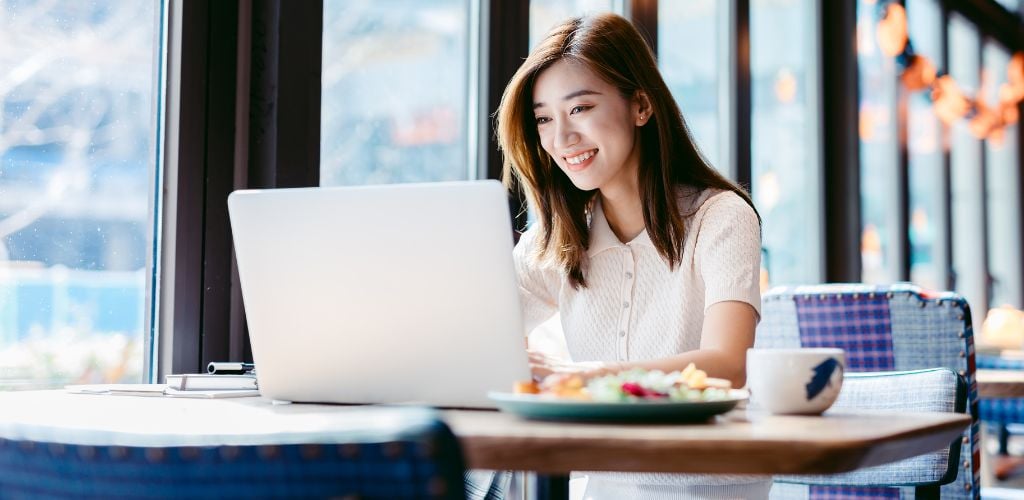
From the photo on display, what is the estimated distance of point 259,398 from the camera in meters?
1.29

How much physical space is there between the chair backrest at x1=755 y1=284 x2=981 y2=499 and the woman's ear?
28.5 inches

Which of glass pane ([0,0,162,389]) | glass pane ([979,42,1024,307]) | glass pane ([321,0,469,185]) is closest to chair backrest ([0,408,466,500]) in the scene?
glass pane ([0,0,162,389])

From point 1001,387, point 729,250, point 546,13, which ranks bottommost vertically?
point 1001,387

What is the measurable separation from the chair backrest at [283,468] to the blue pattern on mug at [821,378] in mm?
570

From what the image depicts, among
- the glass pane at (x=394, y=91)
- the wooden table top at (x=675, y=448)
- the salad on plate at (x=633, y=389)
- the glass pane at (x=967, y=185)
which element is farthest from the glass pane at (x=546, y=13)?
the glass pane at (x=967, y=185)

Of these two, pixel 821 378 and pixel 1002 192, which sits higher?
pixel 1002 192

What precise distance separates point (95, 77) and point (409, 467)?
1.59 metres

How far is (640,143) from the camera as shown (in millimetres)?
1736

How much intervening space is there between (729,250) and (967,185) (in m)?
5.86

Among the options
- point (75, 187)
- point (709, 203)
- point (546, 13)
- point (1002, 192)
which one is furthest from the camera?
point (1002, 192)

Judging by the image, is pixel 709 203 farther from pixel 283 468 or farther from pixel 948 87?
pixel 948 87

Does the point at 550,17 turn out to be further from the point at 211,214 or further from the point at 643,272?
the point at 643,272

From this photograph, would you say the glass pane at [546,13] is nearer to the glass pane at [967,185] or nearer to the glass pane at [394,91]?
the glass pane at [394,91]

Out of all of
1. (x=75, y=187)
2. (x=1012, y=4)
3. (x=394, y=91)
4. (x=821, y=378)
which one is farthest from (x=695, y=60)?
(x=1012, y=4)
